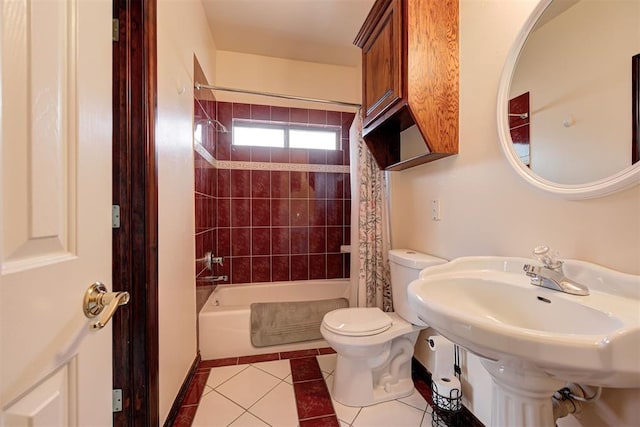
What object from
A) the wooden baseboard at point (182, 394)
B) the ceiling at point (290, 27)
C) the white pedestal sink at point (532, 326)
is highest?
the ceiling at point (290, 27)

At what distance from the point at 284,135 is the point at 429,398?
7.93 feet

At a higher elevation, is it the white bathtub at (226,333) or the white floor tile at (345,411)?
the white bathtub at (226,333)

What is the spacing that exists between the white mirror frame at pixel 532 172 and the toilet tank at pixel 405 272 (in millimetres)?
→ 600

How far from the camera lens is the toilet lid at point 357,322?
4.71 ft

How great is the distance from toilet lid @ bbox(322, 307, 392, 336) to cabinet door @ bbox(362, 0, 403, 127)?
1194 mm

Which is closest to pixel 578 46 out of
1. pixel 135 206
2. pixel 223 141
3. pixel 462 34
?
pixel 462 34

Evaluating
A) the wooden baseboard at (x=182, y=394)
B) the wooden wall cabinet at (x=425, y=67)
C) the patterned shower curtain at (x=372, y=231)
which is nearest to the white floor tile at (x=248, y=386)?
the wooden baseboard at (x=182, y=394)

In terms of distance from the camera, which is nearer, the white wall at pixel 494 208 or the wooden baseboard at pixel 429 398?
the white wall at pixel 494 208

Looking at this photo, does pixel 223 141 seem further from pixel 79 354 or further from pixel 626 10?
pixel 626 10

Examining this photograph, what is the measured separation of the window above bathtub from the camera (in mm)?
2645

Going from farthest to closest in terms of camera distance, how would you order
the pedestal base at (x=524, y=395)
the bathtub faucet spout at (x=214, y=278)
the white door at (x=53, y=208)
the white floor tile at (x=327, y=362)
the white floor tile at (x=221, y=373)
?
the bathtub faucet spout at (x=214, y=278) → the white floor tile at (x=327, y=362) → the white floor tile at (x=221, y=373) → the pedestal base at (x=524, y=395) → the white door at (x=53, y=208)

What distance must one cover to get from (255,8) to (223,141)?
3.62 ft

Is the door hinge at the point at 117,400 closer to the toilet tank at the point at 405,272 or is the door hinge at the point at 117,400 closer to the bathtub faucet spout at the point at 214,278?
the bathtub faucet spout at the point at 214,278

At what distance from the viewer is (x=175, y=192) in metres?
1.44
